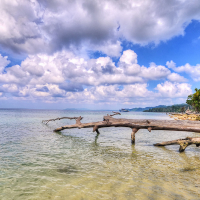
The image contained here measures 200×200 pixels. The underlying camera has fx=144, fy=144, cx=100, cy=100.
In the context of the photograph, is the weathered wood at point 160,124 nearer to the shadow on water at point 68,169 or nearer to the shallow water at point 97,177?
the shallow water at point 97,177

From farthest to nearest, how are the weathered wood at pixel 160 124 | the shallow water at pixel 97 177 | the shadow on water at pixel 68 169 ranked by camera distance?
the weathered wood at pixel 160 124 → the shadow on water at pixel 68 169 → the shallow water at pixel 97 177

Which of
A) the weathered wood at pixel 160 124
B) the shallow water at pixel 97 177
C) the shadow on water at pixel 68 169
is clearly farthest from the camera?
the weathered wood at pixel 160 124

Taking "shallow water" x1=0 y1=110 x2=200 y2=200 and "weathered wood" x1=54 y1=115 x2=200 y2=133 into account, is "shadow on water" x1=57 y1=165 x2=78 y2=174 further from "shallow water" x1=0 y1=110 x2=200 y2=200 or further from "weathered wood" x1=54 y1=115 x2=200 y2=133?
"weathered wood" x1=54 y1=115 x2=200 y2=133

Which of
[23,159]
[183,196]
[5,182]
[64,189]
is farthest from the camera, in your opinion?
[23,159]

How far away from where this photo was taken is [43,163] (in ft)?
27.3

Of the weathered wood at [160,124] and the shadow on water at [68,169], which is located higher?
the weathered wood at [160,124]

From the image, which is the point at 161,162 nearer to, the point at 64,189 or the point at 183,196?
the point at 183,196

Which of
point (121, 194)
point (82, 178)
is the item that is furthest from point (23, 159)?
point (121, 194)

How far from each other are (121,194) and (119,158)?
4438mm

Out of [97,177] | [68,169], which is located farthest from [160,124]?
[68,169]

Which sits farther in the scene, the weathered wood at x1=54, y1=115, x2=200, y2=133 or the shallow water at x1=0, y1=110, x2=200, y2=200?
the weathered wood at x1=54, y1=115, x2=200, y2=133

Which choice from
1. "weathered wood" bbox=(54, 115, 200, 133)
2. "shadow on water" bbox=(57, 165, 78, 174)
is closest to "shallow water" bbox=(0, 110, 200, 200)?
"shadow on water" bbox=(57, 165, 78, 174)

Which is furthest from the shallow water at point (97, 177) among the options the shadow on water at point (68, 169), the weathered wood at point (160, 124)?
the weathered wood at point (160, 124)

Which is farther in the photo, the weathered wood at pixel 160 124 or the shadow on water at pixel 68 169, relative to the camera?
the weathered wood at pixel 160 124
